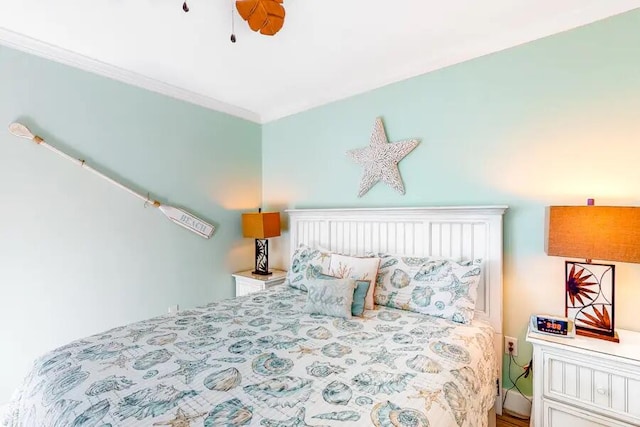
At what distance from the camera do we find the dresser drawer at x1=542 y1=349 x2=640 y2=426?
1.32m

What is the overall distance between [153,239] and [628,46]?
137 inches

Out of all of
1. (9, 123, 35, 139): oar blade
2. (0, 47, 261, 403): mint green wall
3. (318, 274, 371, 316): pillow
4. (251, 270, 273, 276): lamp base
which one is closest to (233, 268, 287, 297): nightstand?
(251, 270, 273, 276): lamp base

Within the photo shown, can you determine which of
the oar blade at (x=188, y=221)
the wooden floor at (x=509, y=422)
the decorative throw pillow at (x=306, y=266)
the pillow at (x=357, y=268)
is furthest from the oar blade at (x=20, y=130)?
the wooden floor at (x=509, y=422)

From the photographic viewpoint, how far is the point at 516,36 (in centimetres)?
191

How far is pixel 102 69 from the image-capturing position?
2.27 meters

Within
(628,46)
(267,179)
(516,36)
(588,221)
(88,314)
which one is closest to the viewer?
(588,221)

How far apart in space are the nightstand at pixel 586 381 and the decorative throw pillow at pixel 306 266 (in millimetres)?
1357

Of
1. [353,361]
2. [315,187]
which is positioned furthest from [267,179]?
[353,361]

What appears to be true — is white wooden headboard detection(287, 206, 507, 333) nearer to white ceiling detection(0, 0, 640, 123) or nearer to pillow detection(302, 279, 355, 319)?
pillow detection(302, 279, 355, 319)

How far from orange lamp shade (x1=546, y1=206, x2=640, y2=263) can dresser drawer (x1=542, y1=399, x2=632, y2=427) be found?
74cm

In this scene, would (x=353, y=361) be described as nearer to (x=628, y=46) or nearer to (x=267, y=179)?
(x=628, y=46)

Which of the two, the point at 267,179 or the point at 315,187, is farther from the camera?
the point at 267,179

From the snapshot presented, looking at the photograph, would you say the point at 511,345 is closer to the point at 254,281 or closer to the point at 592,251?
the point at 592,251

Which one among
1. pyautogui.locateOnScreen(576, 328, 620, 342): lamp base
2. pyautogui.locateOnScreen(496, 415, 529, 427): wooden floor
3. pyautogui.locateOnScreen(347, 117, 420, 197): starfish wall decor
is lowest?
pyautogui.locateOnScreen(496, 415, 529, 427): wooden floor
